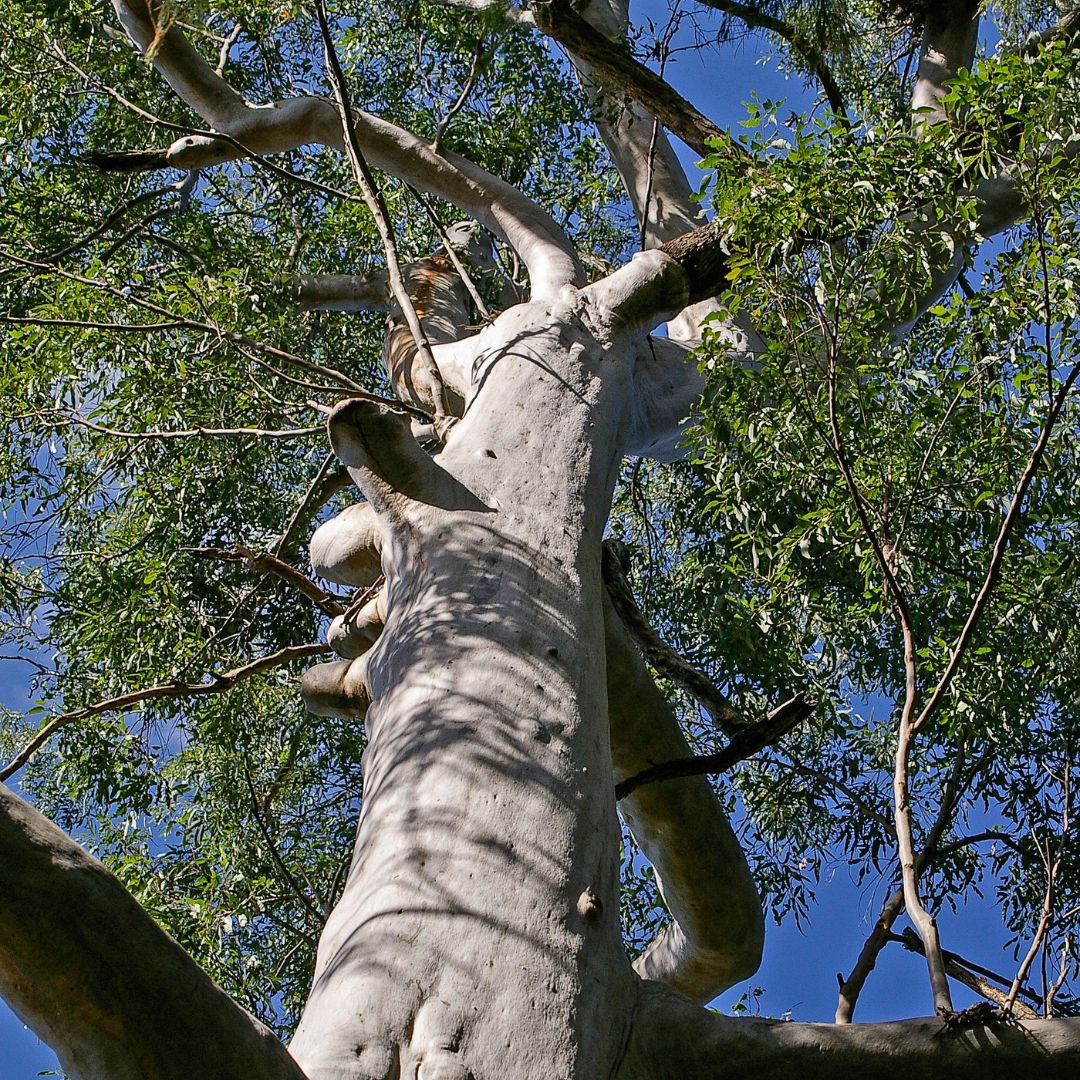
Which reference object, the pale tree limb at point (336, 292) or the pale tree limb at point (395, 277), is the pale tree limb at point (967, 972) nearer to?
the pale tree limb at point (395, 277)

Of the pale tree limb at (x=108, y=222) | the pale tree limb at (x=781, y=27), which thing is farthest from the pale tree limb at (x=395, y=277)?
the pale tree limb at (x=781, y=27)

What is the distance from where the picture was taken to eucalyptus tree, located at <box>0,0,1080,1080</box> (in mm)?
2029

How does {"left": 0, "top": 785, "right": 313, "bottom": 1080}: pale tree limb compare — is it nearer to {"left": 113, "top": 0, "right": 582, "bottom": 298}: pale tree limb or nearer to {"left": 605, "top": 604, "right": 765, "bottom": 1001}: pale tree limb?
{"left": 605, "top": 604, "right": 765, "bottom": 1001}: pale tree limb

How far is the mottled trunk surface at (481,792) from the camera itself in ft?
5.91

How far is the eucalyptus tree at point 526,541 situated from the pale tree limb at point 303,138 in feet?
0.08

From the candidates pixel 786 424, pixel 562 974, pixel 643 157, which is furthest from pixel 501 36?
pixel 562 974

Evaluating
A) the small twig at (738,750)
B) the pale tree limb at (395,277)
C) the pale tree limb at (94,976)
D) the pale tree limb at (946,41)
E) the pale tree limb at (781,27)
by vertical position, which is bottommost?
the pale tree limb at (94,976)

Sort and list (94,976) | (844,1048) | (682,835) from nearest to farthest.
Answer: (94,976) < (844,1048) < (682,835)

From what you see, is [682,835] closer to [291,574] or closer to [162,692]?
[291,574]

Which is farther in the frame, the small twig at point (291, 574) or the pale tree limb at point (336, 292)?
the pale tree limb at point (336, 292)

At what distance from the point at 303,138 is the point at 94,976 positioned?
5014 mm

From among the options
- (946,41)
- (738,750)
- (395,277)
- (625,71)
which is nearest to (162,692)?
(395,277)

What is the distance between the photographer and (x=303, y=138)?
19.2 feet

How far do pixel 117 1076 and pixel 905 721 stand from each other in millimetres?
1584
